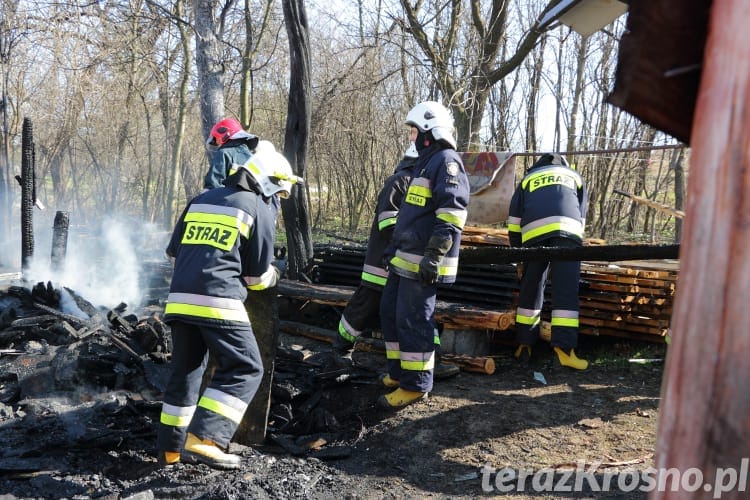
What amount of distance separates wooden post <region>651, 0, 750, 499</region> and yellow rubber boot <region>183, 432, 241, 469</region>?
2.90m

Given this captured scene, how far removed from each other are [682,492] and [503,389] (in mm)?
3912

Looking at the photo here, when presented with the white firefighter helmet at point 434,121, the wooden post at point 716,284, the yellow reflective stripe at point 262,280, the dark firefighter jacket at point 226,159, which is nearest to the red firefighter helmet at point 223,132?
the dark firefighter jacket at point 226,159

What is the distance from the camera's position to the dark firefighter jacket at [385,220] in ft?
20.0

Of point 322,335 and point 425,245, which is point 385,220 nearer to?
point 425,245

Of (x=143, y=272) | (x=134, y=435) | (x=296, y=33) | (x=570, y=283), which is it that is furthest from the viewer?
(x=143, y=272)

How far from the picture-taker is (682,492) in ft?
4.48

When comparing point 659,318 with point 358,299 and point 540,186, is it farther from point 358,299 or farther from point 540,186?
point 358,299

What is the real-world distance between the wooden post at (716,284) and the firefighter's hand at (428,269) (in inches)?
125

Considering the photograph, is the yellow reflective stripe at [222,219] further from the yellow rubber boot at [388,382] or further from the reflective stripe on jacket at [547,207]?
the reflective stripe on jacket at [547,207]

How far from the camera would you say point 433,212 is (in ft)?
16.2

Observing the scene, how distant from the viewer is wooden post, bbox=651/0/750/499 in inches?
51.1

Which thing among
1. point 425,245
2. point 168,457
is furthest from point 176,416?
point 425,245

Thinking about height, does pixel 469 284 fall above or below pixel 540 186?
below

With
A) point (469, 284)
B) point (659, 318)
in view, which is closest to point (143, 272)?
point (469, 284)
